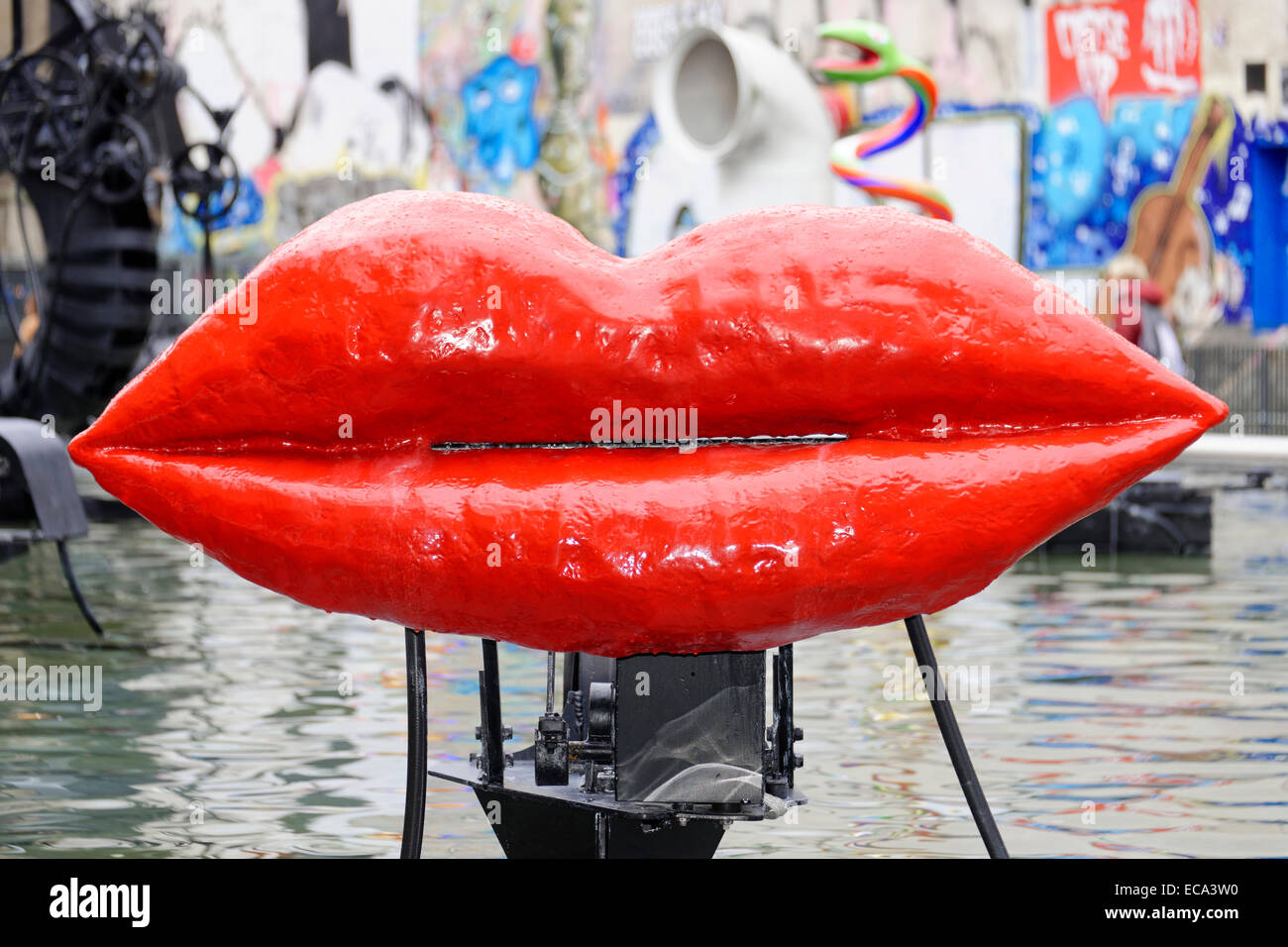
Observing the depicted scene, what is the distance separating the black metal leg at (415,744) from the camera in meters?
2.15

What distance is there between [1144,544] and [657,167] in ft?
44.5

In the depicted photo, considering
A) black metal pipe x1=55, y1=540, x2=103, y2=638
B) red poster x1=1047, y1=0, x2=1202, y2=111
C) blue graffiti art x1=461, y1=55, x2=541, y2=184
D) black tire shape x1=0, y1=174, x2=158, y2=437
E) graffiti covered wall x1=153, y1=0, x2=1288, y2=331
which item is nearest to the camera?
black metal pipe x1=55, y1=540, x2=103, y2=638

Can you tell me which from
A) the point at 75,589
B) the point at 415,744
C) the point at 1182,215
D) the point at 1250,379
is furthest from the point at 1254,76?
the point at 415,744

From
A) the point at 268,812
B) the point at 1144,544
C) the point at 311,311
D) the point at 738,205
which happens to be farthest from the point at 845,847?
the point at 738,205

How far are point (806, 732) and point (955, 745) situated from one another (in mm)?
2308

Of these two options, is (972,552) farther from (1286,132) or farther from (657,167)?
(657,167)

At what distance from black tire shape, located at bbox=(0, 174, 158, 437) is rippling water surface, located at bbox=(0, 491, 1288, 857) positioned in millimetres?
3972

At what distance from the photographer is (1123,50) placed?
1872 centimetres

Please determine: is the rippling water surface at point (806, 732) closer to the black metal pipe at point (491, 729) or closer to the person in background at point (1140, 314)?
the black metal pipe at point (491, 729)

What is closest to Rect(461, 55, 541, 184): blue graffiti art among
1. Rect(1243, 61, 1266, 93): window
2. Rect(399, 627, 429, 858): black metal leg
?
Rect(1243, 61, 1266, 93): window

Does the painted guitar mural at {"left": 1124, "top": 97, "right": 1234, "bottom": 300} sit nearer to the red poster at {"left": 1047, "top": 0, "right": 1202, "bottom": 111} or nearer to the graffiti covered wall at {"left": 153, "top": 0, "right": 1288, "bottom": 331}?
the graffiti covered wall at {"left": 153, "top": 0, "right": 1288, "bottom": 331}

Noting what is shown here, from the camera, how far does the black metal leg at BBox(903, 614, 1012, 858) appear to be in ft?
7.29

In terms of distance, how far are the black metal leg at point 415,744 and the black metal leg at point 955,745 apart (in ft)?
2.05
